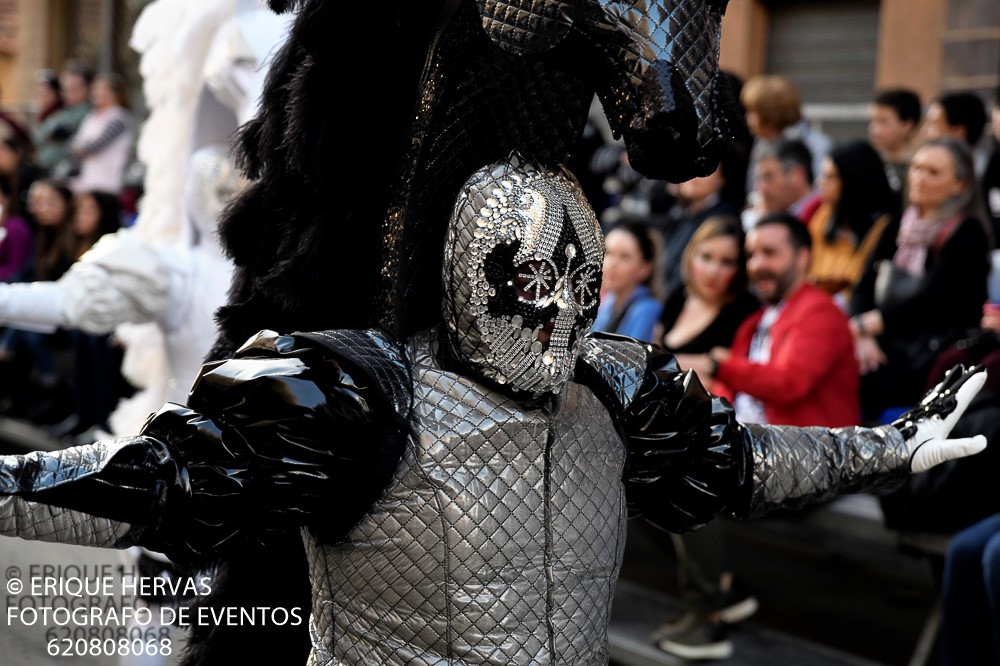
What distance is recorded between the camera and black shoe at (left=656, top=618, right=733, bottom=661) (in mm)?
4516

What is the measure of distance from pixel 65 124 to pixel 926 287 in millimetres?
7842

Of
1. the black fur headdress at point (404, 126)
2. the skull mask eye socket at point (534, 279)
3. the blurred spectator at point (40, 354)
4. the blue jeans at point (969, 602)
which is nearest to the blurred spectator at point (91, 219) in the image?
the blurred spectator at point (40, 354)

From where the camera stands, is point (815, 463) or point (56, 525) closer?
point (56, 525)

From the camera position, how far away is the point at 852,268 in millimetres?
5555

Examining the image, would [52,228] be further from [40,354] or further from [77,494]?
[77,494]

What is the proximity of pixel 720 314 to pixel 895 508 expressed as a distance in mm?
1353

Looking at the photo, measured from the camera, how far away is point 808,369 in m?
4.57

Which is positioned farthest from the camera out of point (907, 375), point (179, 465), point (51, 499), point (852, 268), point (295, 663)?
point (852, 268)

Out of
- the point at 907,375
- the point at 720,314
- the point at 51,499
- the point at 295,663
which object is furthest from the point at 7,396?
the point at 51,499

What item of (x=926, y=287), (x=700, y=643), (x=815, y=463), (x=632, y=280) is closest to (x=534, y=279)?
(x=815, y=463)

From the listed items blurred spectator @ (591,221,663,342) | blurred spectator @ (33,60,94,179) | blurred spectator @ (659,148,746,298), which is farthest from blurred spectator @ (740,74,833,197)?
blurred spectator @ (33,60,94,179)

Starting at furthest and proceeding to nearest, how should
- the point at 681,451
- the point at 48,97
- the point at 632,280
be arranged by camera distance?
the point at 48,97 → the point at 632,280 → the point at 681,451

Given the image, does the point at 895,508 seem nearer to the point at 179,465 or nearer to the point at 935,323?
the point at 935,323

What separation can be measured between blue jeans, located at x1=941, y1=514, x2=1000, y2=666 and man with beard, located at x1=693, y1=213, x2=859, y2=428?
94cm
